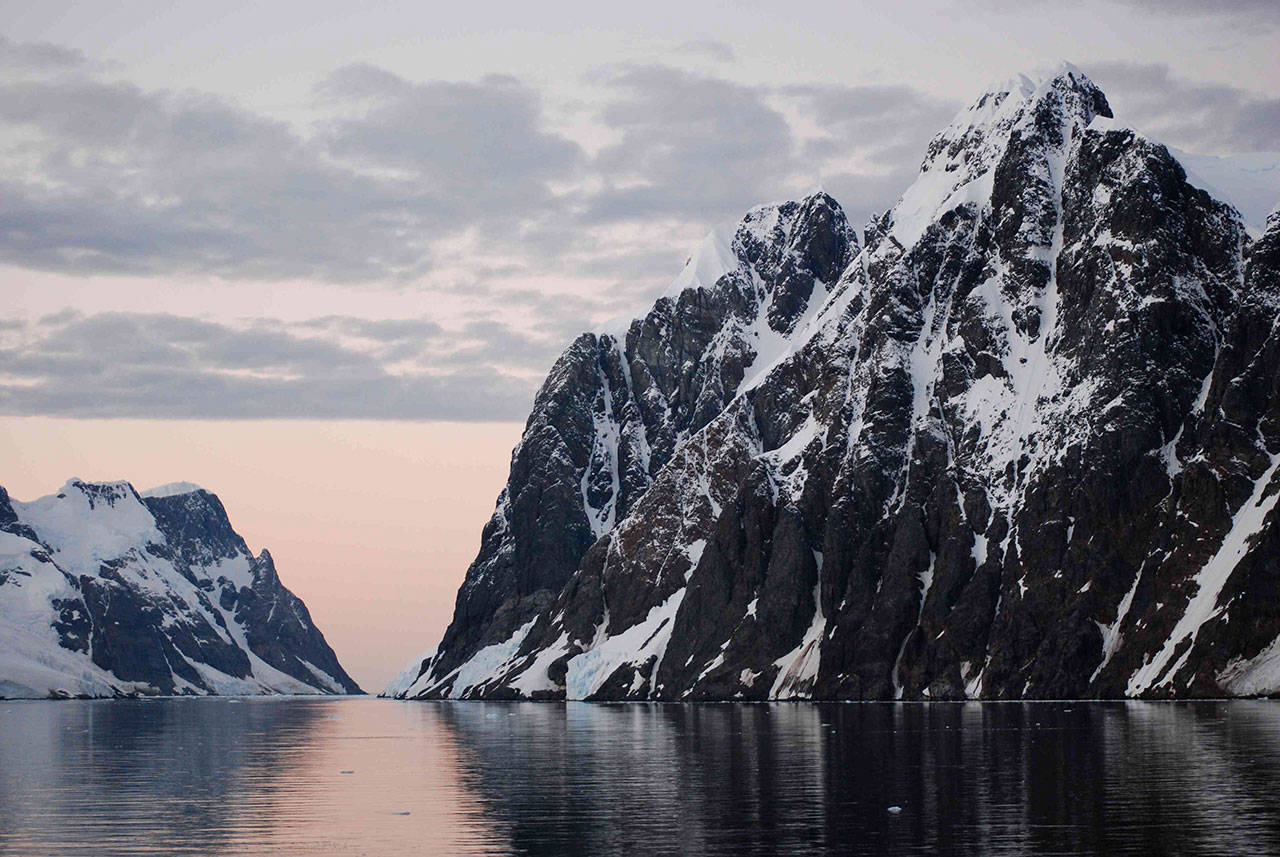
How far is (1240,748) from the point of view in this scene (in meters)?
105

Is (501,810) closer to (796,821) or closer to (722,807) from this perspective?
(722,807)

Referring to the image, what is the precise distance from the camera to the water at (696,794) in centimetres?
6738

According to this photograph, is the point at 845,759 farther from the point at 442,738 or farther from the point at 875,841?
the point at 442,738

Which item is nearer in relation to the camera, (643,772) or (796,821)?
(796,821)

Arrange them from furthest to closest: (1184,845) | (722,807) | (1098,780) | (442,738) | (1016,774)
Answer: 1. (442,738)
2. (1016,774)
3. (1098,780)
4. (722,807)
5. (1184,845)

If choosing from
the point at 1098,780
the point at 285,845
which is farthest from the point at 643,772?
the point at 285,845

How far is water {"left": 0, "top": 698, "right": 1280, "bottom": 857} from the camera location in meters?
67.4

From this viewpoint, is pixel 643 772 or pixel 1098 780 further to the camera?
pixel 643 772

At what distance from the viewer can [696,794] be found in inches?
3428

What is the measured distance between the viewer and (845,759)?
11000 centimetres

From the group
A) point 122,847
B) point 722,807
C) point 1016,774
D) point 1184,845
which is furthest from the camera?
point 1016,774

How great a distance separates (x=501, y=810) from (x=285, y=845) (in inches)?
610

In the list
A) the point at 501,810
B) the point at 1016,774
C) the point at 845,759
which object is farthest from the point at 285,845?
the point at 845,759

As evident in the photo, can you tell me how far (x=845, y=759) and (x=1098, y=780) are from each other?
84.1 feet
